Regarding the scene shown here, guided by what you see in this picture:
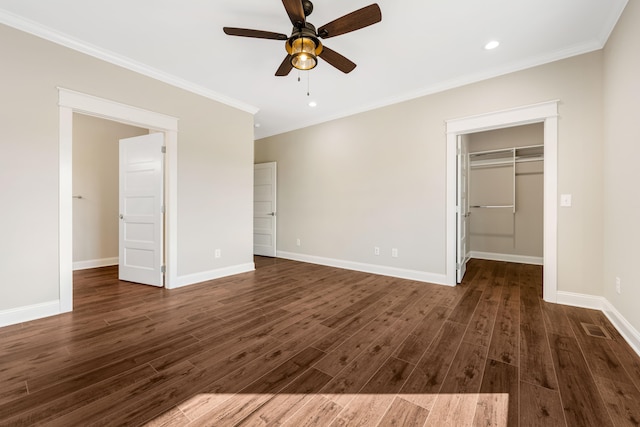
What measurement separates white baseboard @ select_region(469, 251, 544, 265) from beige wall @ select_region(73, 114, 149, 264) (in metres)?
7.01

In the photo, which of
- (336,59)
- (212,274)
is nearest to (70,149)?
(212,274)

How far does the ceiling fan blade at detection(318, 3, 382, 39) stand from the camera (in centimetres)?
Result: 186

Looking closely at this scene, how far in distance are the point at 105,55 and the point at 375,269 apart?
176 inches

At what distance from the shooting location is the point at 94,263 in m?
4.71

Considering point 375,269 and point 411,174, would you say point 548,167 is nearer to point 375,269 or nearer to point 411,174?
point 411,174

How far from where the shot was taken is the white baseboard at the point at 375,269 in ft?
12.2

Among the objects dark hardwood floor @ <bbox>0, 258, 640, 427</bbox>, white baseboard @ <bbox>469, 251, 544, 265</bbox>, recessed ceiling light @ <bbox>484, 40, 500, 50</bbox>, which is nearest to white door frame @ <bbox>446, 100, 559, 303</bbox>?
dark hardwood floor @ <bbox>0, 258, 640, 427</bbox>

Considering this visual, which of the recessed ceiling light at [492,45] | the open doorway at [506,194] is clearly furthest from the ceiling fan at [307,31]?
the open doorway at [506,194]

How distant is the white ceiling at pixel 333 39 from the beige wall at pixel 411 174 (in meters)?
0.30

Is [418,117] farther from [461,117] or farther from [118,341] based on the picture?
[118,341]

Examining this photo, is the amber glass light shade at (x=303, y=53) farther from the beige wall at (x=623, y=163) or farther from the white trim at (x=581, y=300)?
the white trim at (x=581, y=300)

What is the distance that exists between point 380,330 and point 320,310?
698 millimetres

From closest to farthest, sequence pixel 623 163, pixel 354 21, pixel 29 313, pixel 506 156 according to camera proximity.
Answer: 1. pixel 354 21
2. pixel 623 163
3. pixel 29 313
4. pixel 506 156

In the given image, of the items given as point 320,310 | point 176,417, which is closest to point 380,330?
point 320,310
